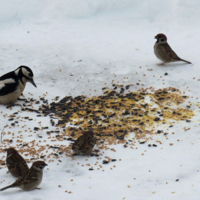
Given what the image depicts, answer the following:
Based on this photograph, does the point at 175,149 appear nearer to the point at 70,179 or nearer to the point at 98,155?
the point at 98,155

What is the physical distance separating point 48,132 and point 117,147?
144cm

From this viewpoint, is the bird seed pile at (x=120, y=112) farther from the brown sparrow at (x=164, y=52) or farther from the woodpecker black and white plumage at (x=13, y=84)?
the brown sparrow at (x=164, y=52)

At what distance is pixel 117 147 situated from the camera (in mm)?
5844

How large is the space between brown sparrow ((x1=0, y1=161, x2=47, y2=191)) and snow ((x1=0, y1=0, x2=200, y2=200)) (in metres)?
0.12

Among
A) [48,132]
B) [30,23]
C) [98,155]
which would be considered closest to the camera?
[98,155]

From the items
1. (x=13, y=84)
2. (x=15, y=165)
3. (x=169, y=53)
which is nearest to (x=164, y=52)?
(x=169, y=53)

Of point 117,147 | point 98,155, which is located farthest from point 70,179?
point 117,147

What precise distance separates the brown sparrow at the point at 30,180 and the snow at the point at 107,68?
0.12 metres

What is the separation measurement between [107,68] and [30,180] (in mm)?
5169

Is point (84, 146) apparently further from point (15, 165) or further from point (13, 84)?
point (13, 84)

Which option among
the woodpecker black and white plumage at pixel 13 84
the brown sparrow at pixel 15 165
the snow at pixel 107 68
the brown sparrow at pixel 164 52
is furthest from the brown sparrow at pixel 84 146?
the brown sparrow at pixel 164 52

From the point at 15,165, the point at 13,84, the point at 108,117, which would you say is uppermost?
the point at 13,84

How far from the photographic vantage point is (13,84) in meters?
7.23

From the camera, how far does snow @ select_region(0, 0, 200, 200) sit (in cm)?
466
